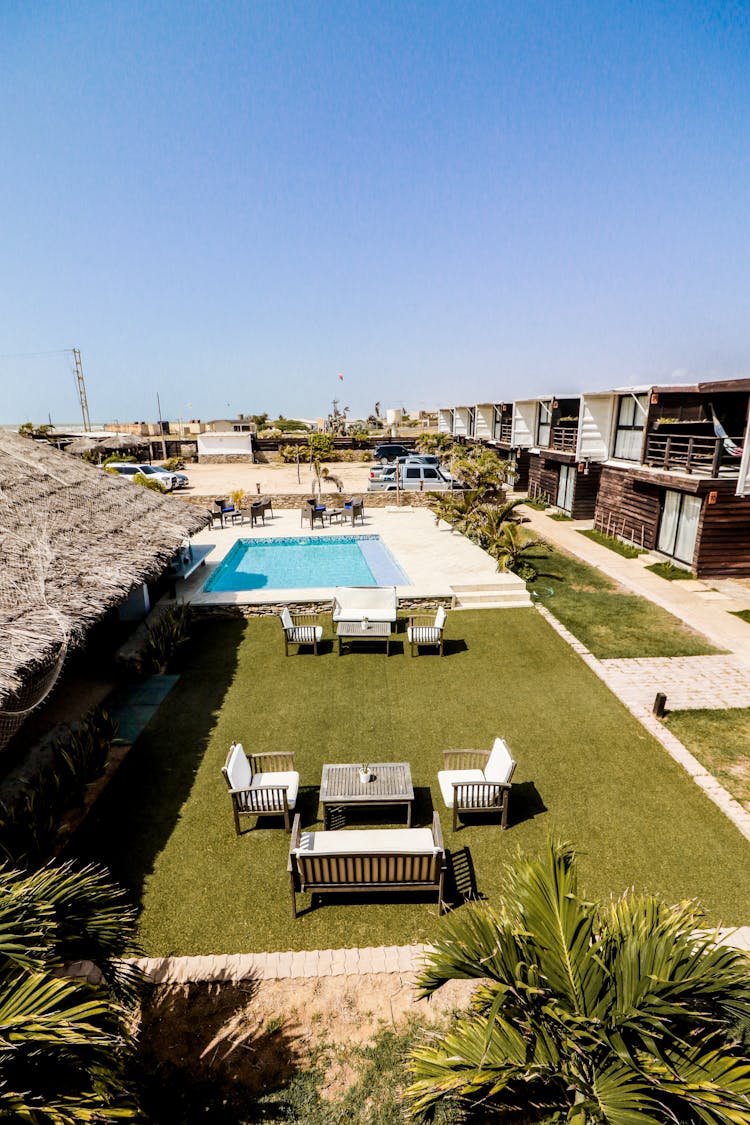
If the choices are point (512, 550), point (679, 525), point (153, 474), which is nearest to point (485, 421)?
point (153, 474)

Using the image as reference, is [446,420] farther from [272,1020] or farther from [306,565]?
[272,1020]

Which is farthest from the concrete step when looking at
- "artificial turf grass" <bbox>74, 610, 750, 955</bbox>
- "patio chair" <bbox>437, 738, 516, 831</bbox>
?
"patio chair" <bbox>437, 738, 516, 831</bbox>

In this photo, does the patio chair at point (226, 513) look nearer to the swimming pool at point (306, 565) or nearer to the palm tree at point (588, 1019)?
the swimming pool at point (306, 565)

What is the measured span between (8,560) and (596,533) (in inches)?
811

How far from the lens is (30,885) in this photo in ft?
12.3

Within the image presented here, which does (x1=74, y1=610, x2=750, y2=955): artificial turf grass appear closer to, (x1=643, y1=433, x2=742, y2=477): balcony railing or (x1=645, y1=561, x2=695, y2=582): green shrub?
(x1=645, y1=561, x2=695, y2=582): green shrub

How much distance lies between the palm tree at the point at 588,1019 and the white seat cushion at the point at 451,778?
3.27 m

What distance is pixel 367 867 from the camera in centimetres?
566

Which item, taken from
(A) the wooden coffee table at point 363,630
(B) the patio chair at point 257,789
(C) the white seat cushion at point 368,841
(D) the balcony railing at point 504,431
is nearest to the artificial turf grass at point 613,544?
(D) the balcony railing at point 504,431

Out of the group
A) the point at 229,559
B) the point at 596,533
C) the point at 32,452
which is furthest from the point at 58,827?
the point at 596,533

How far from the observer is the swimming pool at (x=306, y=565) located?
17.4 m

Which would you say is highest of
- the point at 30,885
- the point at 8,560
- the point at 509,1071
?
the point at 8,560

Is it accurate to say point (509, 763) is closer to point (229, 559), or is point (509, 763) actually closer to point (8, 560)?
point (8, 560)

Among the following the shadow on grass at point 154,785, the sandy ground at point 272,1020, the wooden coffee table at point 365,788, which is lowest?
the sandy ground at point 272,1020
